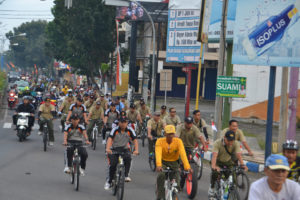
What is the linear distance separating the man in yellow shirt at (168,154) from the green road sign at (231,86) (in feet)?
20.3

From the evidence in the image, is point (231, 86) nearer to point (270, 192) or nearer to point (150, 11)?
point (270, 192)

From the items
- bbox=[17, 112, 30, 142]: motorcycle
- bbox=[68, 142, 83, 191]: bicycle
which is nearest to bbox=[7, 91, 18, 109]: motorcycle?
bbox=[17, 112, 30, 142]: motorcycle

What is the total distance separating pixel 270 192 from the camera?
5.19 meters

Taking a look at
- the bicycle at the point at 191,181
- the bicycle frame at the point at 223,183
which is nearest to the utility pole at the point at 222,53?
the bicycle at the point at 191,181

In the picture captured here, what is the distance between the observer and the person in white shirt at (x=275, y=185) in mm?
5069

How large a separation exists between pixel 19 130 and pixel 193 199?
34.9ft

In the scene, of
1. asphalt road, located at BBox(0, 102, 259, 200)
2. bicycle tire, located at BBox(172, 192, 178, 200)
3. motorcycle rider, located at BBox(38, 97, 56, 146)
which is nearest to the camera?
bicycle tire, located at BBox(172, 192, 178, 200)

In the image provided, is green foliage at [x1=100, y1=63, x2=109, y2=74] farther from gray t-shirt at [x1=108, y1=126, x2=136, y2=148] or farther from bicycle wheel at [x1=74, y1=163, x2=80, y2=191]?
gray t-shirt at [x1=108, y1=126, x2=136, y2=148]

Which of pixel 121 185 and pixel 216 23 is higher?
pixel 216 23

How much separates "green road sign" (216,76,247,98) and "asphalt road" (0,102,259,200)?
89.2 inches

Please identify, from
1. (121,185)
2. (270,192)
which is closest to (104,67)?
(121,185)

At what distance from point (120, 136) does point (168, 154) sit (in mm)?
1749

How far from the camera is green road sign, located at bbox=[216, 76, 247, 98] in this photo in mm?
15477

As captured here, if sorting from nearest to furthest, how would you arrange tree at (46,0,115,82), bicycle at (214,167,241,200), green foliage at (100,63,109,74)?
bicycle at (214,167,241,200), green foliage at (100,63,109,74), tree at (46,0,115,82)
